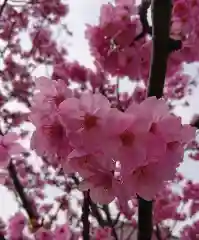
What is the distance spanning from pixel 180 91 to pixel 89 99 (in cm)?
528

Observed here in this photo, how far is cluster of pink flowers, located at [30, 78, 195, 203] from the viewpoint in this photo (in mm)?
1237

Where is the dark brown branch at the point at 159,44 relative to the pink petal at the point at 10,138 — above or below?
above

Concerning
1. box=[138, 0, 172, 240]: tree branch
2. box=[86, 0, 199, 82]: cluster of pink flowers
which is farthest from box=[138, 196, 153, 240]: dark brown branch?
box=[86, 0, 199, 82]: cluster of pink flowers

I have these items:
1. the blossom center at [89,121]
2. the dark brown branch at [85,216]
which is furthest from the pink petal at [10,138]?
the blossom center at [89,121]

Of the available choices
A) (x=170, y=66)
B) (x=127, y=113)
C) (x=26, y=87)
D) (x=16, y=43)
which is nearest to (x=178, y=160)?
(x=127, y=113)

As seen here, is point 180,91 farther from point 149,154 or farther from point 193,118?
point 149,154

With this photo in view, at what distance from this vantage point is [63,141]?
1.39 meters

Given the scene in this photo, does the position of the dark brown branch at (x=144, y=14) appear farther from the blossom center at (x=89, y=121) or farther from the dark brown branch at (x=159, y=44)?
the blossom center at (x=89, y=121)

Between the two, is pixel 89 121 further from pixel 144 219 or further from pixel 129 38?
pixel 129 38

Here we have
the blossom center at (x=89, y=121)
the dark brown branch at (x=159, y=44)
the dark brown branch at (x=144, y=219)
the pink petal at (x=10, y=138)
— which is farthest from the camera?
the pink petal at (x=10, y=138)

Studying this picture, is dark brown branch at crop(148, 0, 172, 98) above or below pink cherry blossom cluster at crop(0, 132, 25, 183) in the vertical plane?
above

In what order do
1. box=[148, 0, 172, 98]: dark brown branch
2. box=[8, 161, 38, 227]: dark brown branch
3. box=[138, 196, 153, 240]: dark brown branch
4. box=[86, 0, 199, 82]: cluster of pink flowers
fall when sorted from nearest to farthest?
box=[148, 0, 172, 98]: dark brown branch → box=[138, 196, 153, 240]: dark brown branch → box=[86, 0, 199, 82]: cluster of pink flowers → box=[8, 161, 38, 227]: dark brown branch

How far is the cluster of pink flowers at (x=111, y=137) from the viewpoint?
124cm

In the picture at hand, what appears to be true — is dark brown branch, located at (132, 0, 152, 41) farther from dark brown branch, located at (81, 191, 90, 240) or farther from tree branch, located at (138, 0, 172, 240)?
dark brown branch, located at (81, 191, 90, 240)
